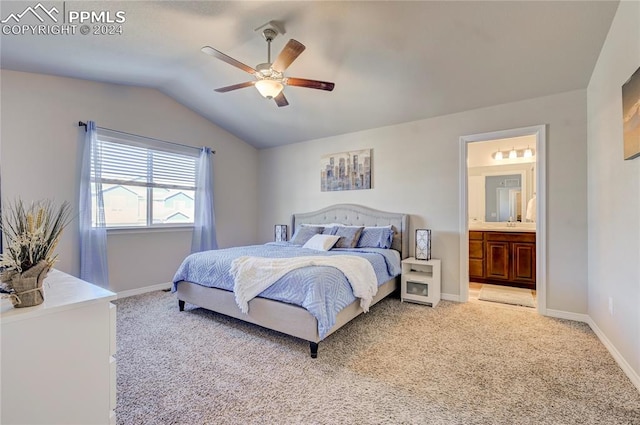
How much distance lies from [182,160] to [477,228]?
513cm

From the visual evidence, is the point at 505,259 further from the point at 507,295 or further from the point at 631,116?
the point at 631,116

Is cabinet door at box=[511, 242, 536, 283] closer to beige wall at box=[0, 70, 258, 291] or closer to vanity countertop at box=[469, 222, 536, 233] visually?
vanity countertop at box=[469, 222, 536, 233]

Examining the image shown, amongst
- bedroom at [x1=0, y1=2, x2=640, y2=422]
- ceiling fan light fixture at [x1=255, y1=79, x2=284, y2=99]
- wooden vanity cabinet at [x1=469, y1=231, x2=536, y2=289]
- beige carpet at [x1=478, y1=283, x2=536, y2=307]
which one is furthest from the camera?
wooden vanity cabinet at [x1=469, y1=231, x2=536, y2=289]

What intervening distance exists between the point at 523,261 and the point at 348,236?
2780 mm

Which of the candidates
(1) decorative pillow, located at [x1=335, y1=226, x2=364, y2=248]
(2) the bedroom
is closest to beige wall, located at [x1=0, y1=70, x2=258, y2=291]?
(2) the bedroom

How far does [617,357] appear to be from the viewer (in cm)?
229

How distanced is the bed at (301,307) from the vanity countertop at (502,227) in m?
1.72

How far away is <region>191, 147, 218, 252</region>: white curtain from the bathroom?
13.5 ft

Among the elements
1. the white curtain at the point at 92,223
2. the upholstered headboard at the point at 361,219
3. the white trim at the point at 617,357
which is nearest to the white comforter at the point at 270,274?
the upholstered headboard at the point at 361,219

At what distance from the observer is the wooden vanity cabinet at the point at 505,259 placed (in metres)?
4.41

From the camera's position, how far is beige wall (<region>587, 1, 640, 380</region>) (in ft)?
6.72

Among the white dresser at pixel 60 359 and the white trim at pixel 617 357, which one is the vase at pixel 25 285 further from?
the white trim at pixel 617 357

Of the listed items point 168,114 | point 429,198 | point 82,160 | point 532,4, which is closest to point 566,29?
point 532,4

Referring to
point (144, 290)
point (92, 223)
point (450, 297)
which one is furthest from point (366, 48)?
point (144, 290)
